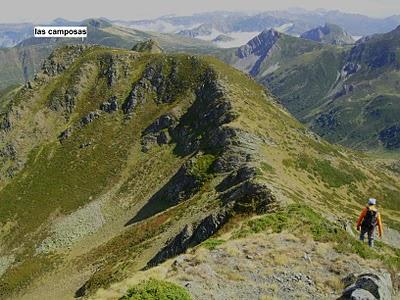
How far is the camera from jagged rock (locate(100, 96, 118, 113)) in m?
176

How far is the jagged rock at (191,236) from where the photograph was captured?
6688 centimetres

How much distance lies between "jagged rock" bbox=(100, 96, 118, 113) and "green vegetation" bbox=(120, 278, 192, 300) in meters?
150

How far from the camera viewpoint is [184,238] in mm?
72625

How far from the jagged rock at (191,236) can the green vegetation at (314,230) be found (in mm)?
16137

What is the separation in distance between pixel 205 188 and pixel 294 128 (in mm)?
66259

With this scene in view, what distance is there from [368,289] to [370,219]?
11432 mm


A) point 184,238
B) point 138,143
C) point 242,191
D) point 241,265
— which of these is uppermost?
point 241,265

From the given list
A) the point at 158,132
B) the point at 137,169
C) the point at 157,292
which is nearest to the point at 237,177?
the point at 137,169

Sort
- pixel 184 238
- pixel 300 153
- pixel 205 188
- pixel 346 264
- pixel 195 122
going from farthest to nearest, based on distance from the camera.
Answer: pixel 195 122 → pixel 300 153 → pixel 205 188 → pixel 184 238 → pixel 346 264

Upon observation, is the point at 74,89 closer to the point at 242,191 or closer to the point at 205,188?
the point at 205,188

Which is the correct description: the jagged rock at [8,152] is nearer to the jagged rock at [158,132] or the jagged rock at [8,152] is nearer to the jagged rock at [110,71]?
the jagged rock at [110,71]

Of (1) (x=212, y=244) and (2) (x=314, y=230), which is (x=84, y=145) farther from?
(2) (x=314, y=230)

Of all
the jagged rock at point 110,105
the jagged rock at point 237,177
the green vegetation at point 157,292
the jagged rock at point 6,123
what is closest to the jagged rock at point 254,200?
the jagged rock at point 237,177

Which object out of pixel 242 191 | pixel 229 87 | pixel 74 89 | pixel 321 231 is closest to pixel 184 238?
pixel 242 191
